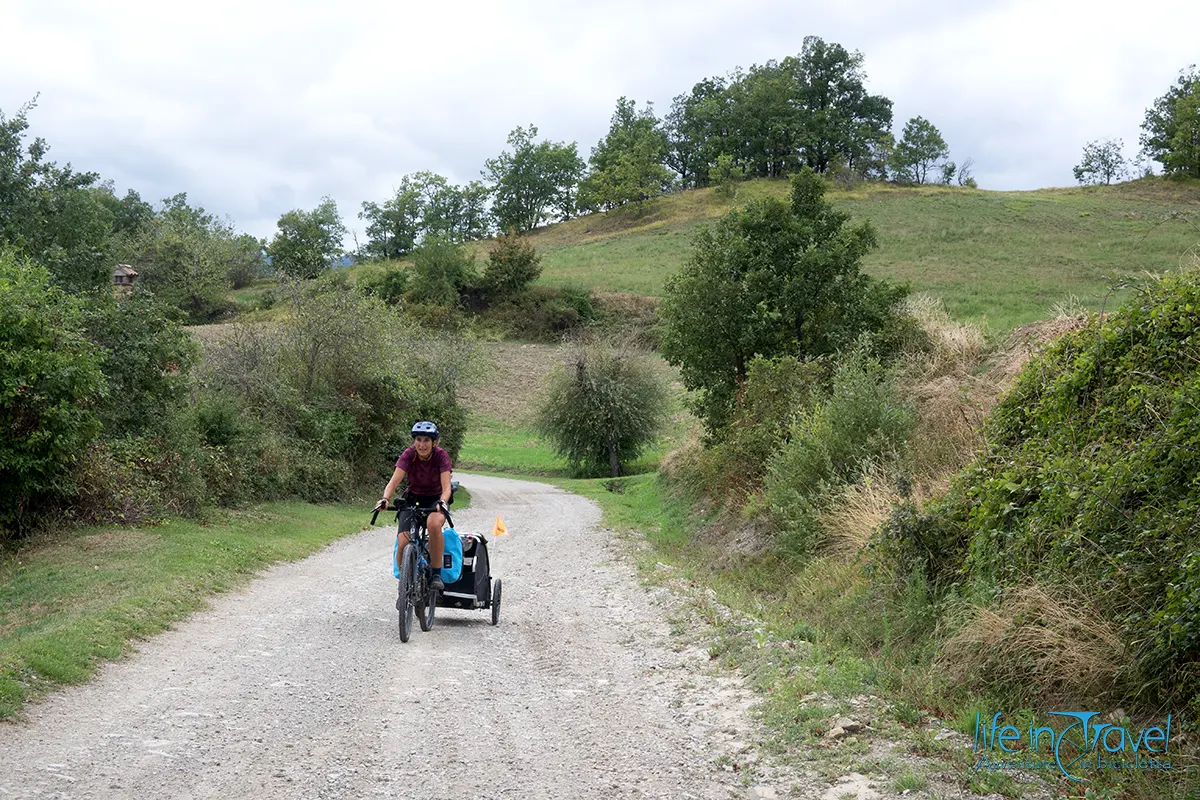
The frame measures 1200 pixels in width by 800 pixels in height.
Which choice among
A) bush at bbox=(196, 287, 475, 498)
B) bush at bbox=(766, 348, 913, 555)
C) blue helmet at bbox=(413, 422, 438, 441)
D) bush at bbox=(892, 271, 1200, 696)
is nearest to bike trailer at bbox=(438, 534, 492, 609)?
blue helmet at bbox=(413, 422, 438, 441)

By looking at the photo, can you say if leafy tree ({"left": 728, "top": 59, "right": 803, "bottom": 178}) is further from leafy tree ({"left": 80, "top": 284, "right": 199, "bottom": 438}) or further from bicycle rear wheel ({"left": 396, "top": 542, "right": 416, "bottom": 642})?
bicycle rear wheel ({"left": 396, "top": 542, "right": 416, "bottom": 642})

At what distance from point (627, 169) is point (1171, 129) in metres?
62.0

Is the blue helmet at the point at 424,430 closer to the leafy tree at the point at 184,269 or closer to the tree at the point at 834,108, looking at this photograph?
the leafy tree at the point at 184,269

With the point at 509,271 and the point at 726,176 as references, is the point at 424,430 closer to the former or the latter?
the point at 509,271

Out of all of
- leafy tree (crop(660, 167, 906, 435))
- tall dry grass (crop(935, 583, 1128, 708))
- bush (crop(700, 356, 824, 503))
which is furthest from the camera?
leafy tree (crop(660, 167, 906, 435))

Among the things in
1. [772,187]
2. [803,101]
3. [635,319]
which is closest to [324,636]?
[635,319]

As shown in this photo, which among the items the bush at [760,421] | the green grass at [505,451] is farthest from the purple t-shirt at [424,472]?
the green grass at [505,451]

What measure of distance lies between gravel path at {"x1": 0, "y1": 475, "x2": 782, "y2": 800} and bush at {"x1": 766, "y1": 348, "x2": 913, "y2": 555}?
11.8ft

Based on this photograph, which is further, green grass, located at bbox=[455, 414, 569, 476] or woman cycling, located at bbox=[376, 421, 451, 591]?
green grass, located at bbox=[455, 414, 569, 476]

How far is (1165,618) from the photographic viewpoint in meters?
5.96

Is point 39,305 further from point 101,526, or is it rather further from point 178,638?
point 178,638

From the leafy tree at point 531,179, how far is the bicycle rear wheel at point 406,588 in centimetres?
12321

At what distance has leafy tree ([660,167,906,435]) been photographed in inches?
943

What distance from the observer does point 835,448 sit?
1502 centimetres
